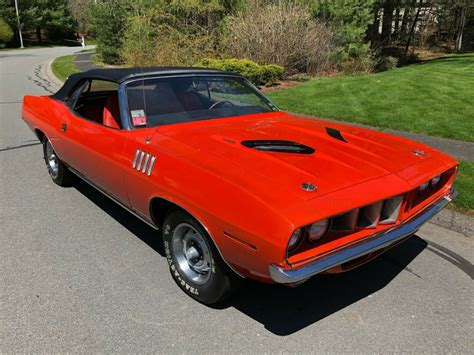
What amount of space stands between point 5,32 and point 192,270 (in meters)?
49.5

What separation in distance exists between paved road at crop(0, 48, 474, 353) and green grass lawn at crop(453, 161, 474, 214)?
38 cm

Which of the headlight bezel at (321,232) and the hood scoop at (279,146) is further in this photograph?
the hood scoop at (279,146)

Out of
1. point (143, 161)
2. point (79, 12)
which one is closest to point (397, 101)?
point (143, 161)

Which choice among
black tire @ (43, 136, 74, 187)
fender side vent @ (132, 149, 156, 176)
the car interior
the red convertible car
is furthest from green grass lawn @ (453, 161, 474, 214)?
black tire @ (43, 136, 74, 187)

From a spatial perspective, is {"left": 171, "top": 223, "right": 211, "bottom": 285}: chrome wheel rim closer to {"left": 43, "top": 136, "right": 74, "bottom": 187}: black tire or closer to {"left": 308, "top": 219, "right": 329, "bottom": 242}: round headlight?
{"left": 308, "top": 219, "right": 329, "bottom": 242}: round headlight

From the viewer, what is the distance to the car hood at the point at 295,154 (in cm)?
254

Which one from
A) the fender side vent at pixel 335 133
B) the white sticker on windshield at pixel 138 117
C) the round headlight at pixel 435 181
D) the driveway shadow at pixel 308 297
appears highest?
the white sticker on windshield at pixel 138 117

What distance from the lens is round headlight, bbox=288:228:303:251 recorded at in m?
2.28

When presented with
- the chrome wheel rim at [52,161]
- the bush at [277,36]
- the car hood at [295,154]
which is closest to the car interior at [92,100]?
the chrome wheel rim at [52,161]

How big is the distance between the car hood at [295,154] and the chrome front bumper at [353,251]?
361 millimetres

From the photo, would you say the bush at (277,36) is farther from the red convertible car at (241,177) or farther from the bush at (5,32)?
the bush at (5,32)

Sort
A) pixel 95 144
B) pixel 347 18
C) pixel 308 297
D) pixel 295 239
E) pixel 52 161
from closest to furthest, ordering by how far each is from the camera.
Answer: pixel 295 239
pixel 308 297
pixel 95 144
pixel 52 161
pixel 347 18

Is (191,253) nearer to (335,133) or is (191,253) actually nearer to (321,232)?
(321,232)

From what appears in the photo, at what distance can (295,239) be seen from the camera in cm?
233
